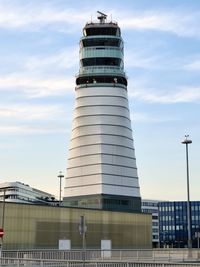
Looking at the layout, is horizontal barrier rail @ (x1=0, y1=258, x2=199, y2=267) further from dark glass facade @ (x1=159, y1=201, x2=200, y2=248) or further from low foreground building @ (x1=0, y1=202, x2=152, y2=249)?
dark glass facade @ (x1=159, y1=201, x2=200, y2=248)

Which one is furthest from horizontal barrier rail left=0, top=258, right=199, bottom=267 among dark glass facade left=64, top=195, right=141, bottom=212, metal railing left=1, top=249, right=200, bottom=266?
dark glass facade left=64, top=195, right=141, bottom=212

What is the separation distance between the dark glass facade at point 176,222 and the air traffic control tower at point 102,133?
62673 millimetres

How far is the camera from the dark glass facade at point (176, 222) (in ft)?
595

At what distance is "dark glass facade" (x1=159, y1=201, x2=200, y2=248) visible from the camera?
7136 inches

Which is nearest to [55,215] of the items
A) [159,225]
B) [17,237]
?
[17,237]

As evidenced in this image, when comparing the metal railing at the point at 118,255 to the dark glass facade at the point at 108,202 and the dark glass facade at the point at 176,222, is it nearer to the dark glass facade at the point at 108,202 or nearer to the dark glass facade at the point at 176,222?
the dark glass facade at the point at 108,202

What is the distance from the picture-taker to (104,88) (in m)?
128

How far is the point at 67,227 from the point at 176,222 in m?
106

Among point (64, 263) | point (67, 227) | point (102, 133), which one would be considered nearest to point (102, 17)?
point (102, 133)

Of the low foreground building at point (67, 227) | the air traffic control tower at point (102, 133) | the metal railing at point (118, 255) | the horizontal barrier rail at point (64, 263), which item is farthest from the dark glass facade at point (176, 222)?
the horizontal barrier rail at point (64, 263)

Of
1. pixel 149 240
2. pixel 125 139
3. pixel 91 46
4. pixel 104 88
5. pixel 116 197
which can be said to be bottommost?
pixel 149 240

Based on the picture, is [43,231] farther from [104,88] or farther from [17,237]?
[104,88]

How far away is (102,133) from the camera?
124062 millimetres

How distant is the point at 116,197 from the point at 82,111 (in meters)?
24.2
